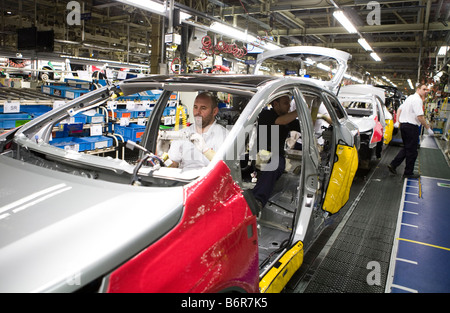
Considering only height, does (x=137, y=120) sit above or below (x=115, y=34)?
below

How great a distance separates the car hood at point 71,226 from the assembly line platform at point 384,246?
1.79m

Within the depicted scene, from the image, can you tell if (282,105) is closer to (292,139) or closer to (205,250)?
(292,139)

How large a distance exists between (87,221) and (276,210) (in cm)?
211

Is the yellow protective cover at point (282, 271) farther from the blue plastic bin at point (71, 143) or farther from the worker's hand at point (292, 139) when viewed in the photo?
the blue plastic bin at point (71, 143)

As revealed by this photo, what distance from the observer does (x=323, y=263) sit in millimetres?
2936

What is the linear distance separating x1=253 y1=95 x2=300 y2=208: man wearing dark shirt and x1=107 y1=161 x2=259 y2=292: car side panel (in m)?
1.30

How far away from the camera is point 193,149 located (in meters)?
2.26

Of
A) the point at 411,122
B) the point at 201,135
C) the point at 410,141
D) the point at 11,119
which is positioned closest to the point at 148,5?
the point at 11,119

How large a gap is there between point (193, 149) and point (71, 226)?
124cm

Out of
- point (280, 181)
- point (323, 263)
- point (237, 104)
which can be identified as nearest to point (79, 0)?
point (237, 104)

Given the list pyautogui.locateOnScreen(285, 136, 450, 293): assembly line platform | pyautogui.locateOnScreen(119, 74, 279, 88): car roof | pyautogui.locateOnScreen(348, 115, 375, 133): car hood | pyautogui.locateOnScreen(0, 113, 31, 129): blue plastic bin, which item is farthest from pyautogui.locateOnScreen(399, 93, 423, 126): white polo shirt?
pyautogui.locateOnScreen(0, 113, 31, 129): blue plastic bin

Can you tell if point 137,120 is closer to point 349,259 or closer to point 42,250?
point 349,259

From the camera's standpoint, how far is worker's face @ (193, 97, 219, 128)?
2484mm

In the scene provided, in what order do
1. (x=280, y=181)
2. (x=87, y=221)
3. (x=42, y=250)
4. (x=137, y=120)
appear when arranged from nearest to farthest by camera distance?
1. (x=42, y=250)
2. (x=87, y=221)
3. (x=280, y=181)
4. (x=137, y=120)
